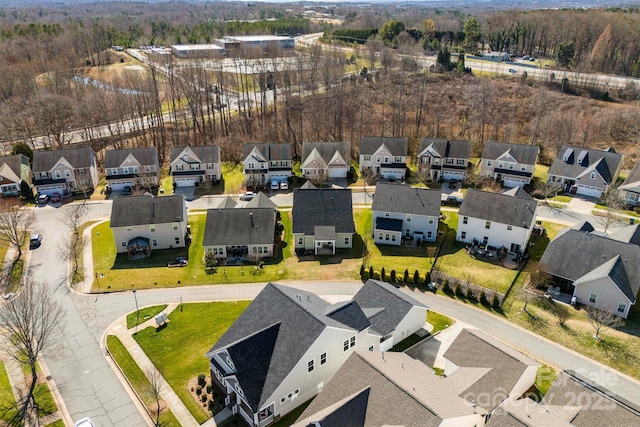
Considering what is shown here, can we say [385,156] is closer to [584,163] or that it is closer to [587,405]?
[584,163]

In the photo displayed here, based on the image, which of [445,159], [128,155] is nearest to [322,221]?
[445,159]

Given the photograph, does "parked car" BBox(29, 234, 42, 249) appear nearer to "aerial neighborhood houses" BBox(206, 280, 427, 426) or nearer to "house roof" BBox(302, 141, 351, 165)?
"aerial neighborhood houses" BBox(206, 280, 427, 426)

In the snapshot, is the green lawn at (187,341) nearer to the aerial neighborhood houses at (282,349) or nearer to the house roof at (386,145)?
the aerial neighborhood houses at (282,349)

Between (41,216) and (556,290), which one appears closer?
(556,290)

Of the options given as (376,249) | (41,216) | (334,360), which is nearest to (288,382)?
(334,360)

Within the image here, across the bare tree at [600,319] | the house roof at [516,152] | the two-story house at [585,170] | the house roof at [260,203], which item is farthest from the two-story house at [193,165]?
the bare tree at [600,319]

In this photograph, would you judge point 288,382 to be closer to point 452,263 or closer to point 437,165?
point 452,263
